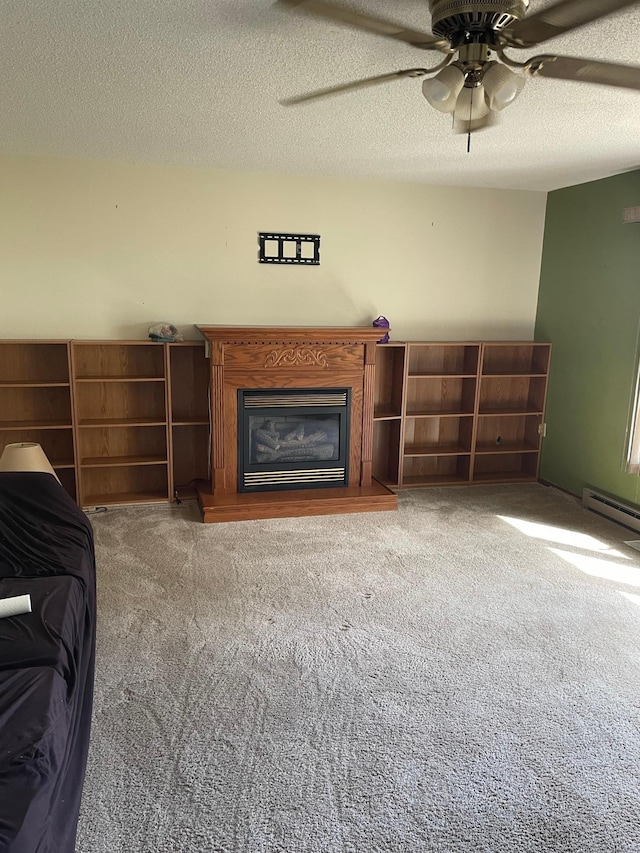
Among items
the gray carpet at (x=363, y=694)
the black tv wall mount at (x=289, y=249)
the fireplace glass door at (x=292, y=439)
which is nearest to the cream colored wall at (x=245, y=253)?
the black tv wall mount at (x=289, y=249)

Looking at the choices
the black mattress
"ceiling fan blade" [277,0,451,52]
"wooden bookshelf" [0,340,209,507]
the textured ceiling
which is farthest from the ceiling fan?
"wooden bookshelf" [0,340,209,507]

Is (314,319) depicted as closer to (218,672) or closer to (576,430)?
(576,430)

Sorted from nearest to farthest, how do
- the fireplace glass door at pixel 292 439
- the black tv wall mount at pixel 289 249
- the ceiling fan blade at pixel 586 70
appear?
1. the ceiling fan blade at pixel 586 70
2. the fireplace glass door at pixel 292 439
3. the black tv wall mount at pixel 289 249

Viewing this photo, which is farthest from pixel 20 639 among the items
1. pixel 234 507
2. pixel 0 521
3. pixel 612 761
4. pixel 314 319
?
pixel 314 319

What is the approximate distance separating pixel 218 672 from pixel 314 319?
2974 mm

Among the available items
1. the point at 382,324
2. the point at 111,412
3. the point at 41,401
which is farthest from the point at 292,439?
the point at 41,401

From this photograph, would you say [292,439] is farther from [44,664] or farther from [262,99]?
[44,664]

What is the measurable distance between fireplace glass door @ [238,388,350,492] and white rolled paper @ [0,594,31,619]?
2.36 m

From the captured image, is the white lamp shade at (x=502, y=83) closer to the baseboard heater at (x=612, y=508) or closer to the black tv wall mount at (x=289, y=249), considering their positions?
the black tv wall mount at (x=289, y=249)

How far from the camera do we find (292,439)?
4.51 meters

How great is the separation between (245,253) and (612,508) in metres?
3.24

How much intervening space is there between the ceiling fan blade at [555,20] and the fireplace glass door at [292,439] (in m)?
2.82

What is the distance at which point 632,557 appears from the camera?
371cm

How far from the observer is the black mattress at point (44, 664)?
4.58 ft
